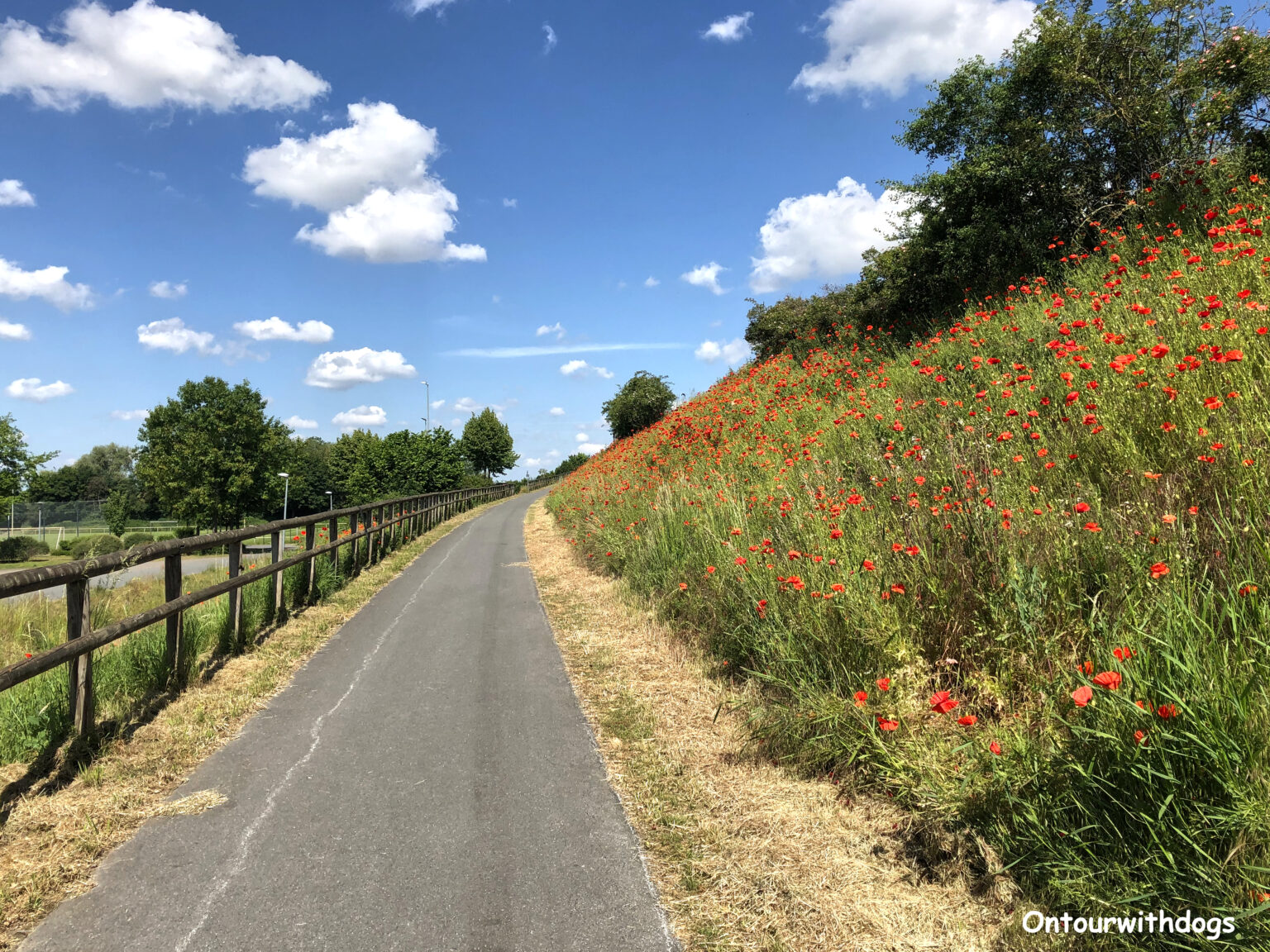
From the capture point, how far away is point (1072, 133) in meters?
10.0

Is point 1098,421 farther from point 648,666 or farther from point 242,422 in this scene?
point 242,422

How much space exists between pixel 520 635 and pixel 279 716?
10.4 ft

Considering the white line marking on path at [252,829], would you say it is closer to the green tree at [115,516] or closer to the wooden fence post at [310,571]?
the wooden fence post at [310,571]

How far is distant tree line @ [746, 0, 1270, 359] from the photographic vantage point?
9.09 meters

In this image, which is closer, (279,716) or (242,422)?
→ (279,716)

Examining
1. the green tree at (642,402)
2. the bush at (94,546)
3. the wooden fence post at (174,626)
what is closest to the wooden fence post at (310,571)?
Result: the wooden fence post at (174,626)

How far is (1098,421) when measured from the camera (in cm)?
452

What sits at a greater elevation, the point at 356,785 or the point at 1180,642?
the point at 1180,642

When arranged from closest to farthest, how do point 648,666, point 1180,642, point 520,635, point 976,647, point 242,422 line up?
1. point 1180,642
2. point 976,647
3. point 648,666
4. point 520,635
5. point 242,422

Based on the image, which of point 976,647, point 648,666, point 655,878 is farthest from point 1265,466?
point 648,666

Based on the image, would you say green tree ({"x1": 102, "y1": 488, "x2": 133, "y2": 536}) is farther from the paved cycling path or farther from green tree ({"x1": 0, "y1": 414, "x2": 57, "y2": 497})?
the paved cycling path

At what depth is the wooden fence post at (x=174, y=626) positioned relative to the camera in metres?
5.52

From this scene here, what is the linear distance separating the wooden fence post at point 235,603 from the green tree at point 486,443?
248ft

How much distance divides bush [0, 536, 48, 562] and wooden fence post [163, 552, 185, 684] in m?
47.8
